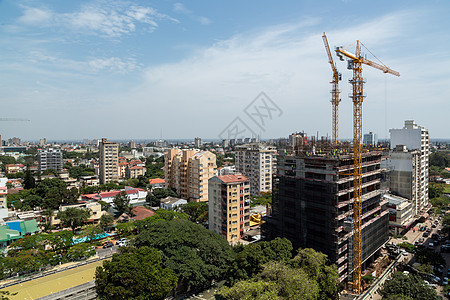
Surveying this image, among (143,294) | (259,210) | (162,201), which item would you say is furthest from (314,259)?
(162,201)

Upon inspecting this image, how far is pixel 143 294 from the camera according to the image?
1429 cm

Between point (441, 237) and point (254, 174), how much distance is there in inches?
969

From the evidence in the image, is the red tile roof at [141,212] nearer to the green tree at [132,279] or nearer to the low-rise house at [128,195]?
the low-rise house at [128,195]

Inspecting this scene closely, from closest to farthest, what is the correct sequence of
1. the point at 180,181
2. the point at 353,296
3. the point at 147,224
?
the point at 353,296
the point at 147,224
the point at 180,181

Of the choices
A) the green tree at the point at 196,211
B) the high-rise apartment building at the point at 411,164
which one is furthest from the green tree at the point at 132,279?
the high-rise apartment building at the point at 411,164

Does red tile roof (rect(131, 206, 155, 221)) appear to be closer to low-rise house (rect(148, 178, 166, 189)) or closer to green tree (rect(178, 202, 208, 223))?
green tree (rect(178, 202, 208, 223))

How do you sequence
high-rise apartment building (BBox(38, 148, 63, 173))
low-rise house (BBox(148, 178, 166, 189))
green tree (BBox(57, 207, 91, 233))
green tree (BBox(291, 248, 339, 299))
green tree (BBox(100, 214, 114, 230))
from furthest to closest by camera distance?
high-rise apartment building (BBox(38, 148, 63, 173))
low-rise house (BBox(148, 178, 166, 189))
green tree (BBox(100, 214, 114, 230))
green tree (BBox(57, 207, 91, 233))
green tree (BBox(291, 248, 339, 299))

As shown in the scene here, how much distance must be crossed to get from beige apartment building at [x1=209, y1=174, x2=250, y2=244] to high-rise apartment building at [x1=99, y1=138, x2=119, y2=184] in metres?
34.8

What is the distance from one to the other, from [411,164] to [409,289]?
20597 mm

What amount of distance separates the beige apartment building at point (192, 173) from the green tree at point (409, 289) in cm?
2533

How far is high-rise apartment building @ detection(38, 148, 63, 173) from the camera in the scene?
61.8 metres

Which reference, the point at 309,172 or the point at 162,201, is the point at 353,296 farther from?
the point at 162,201

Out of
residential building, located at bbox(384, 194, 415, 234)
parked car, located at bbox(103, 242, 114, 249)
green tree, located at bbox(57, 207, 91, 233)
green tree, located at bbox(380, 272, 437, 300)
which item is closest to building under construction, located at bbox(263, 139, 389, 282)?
green tree, located at bbox(380, 272, 437, 300)

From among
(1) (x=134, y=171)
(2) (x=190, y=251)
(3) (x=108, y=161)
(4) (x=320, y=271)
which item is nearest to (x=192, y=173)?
(2) (x=190, y=251)
